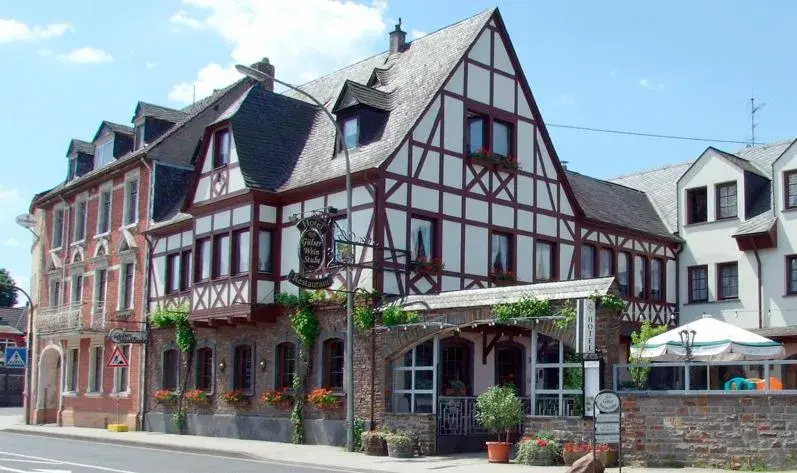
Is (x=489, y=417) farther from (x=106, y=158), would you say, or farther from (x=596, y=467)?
(x=106, y=158)

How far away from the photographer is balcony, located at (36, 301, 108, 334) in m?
36.4

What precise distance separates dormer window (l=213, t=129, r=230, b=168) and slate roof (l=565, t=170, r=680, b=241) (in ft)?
37.7

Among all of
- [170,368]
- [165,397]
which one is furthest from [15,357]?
[165,397]

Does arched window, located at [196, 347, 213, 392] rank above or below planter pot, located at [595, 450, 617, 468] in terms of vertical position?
above

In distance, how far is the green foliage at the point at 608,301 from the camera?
774 inches

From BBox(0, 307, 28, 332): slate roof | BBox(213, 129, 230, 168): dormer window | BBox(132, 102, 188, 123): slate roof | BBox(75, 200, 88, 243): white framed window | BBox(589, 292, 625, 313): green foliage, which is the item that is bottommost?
BBox(589, 292, 625, 313): green foliage

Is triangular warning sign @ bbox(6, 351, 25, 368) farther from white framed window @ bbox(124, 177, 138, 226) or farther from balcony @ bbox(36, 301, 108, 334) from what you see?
white framed window @ bbox(124, 177, 138, 226)

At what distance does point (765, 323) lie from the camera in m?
31.8

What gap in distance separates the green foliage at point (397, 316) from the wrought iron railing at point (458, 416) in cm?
196

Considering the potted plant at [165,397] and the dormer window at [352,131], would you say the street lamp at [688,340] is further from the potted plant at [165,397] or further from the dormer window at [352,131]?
the potted plant at [165,397]

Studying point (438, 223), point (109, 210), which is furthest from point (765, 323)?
point (109, 210)

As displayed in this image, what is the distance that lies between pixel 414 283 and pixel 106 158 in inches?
739

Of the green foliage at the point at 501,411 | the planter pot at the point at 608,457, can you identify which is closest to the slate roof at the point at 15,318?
the green foliage at the point at 501,411

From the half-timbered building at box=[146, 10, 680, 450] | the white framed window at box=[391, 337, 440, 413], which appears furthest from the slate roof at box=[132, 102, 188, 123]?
the white framed window at box=[391, 337, 440, 413]
